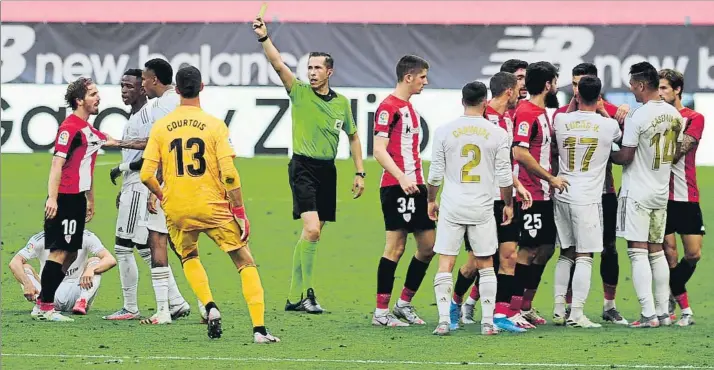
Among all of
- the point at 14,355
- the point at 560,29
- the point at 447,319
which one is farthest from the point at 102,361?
the point at 560,29

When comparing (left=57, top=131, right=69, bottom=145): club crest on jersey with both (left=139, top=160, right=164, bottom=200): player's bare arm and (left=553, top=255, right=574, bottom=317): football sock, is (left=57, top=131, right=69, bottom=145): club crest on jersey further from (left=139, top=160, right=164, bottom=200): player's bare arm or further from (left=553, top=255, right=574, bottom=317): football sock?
(left=553, top=255, right=574, bottom=317): football sock

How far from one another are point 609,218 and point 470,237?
1826 mm

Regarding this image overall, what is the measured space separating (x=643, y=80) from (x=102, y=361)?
4959 mm

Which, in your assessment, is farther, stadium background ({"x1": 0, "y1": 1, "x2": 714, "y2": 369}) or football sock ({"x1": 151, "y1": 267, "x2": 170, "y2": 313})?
stadium background ({"x1": 0, "y1": 1, "x2": 714, "y2": 369})

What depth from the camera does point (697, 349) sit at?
9.85 metres

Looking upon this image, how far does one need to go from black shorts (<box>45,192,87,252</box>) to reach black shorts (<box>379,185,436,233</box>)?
95.4 inches

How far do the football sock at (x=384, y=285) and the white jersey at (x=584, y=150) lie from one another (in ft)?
4.87

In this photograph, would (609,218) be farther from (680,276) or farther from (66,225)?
(66,225)

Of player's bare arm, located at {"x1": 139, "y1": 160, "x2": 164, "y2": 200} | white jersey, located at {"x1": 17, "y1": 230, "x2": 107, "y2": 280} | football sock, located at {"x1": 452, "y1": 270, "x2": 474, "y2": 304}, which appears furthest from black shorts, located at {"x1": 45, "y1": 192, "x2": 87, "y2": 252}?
football sock, located at {"x1": 452, "y1": 270, "x2": 474, "y2": 304}

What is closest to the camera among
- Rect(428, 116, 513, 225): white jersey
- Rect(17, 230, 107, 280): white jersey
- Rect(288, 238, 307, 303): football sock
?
Rect(428, 116, 513, 225): white jersey

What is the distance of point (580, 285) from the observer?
11.2m

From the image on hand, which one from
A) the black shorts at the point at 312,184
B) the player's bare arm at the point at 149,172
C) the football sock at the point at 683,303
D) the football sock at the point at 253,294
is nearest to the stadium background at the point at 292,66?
the black shorts at the point at 312,184

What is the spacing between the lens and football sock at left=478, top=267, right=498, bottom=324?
10.5m

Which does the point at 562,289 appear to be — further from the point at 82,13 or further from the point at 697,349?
the point at 82,13
